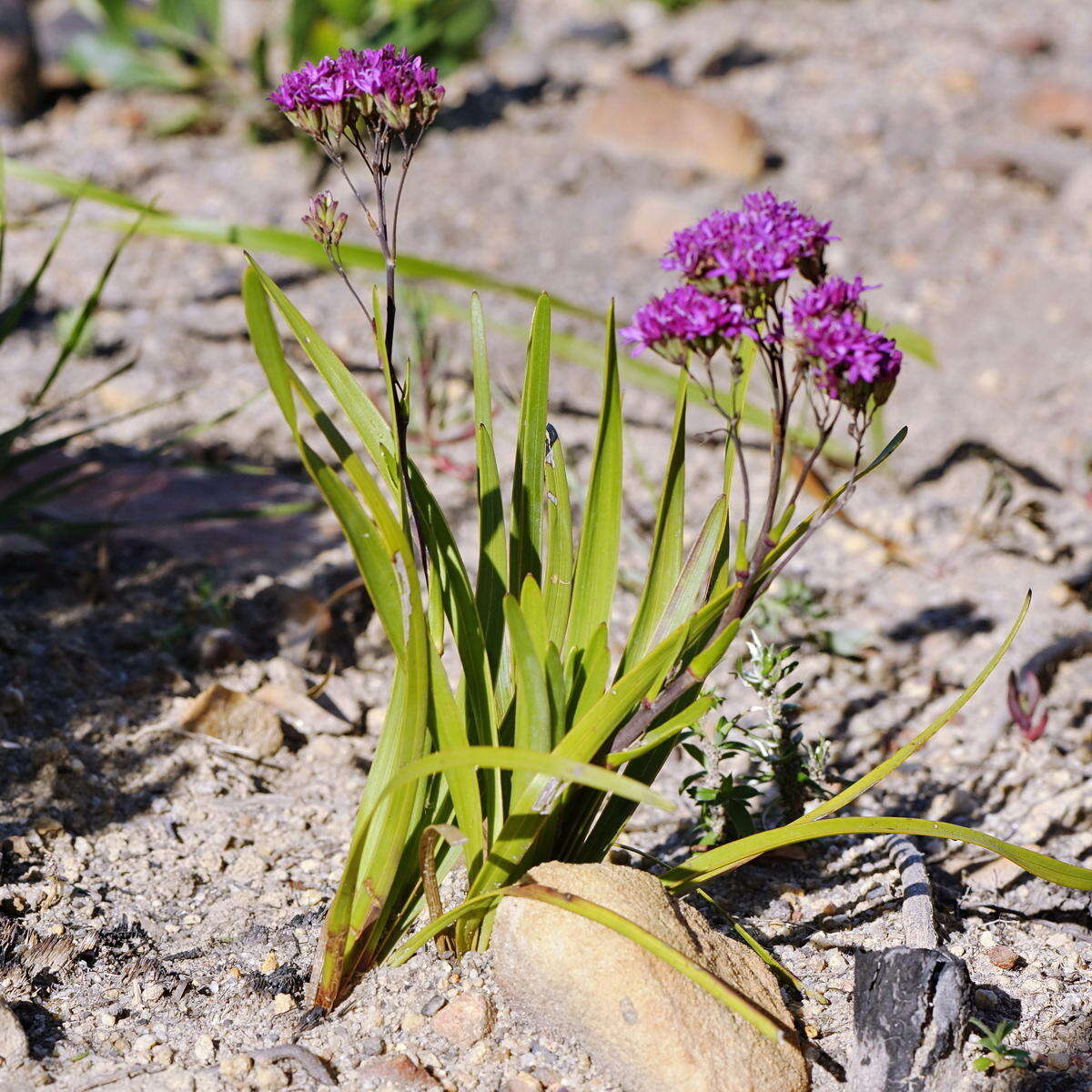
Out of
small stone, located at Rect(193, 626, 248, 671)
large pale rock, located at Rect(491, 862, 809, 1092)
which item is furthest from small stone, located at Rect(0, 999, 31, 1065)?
small stone, located at Rect(193, 626, 248, 671)

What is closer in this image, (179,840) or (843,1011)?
(843,1011)

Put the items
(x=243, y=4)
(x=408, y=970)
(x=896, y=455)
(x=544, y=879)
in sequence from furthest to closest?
(x=243, y=4) < (x=896, y=455) < (x=408, y=970) < (x=544, y=879)

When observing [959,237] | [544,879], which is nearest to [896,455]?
[959,237]

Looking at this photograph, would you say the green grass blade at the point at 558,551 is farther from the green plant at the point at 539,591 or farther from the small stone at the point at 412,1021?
the small stone at the point at 412,1021

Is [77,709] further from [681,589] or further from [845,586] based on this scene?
[845,586]

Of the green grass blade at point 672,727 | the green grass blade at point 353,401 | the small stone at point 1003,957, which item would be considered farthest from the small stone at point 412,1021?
the small stone at point 1003,957

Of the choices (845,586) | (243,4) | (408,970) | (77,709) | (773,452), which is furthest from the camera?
(243,4)

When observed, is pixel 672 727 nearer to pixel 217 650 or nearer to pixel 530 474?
pixel 530 474

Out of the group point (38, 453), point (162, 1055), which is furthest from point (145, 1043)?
point (38, 453)
